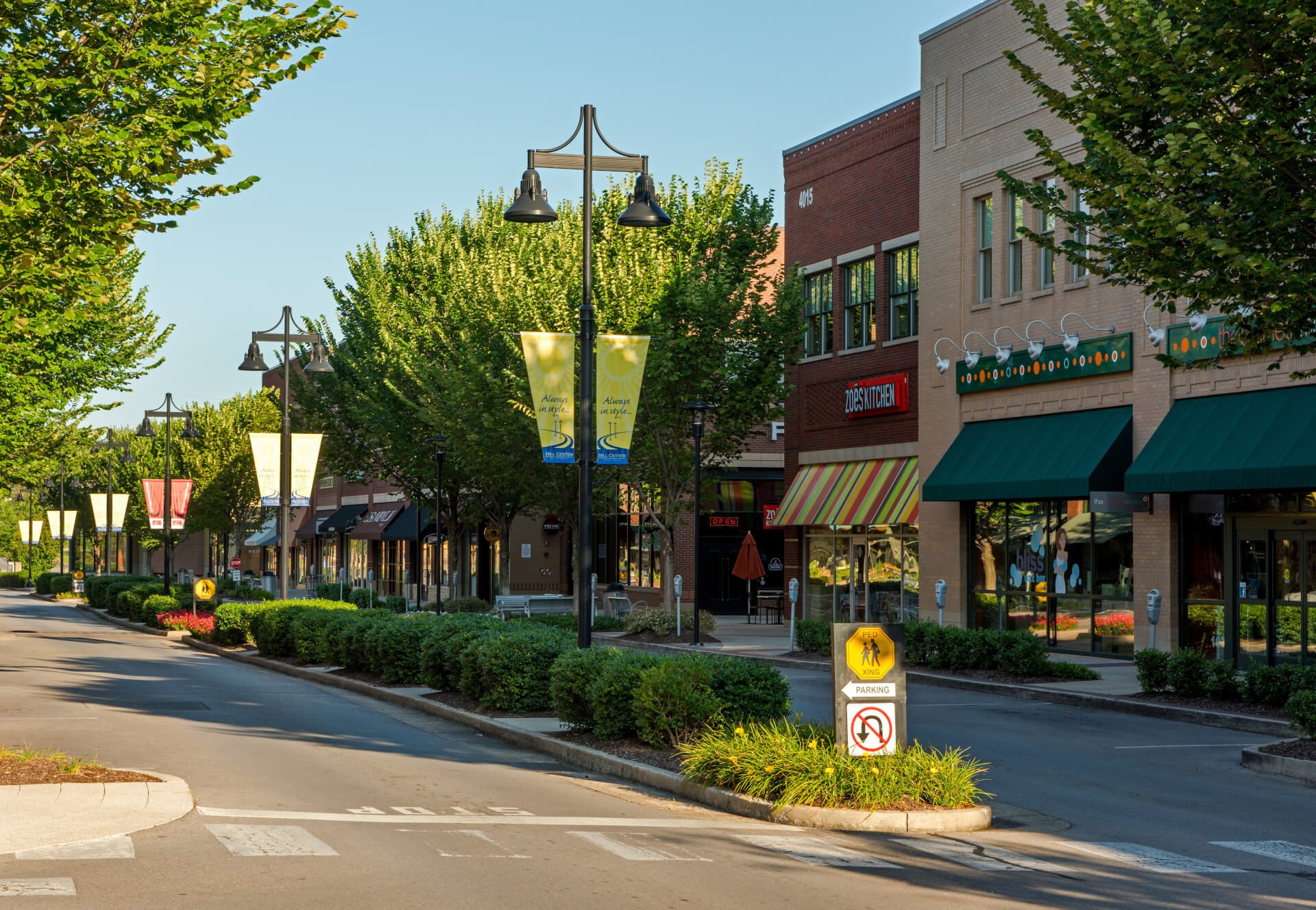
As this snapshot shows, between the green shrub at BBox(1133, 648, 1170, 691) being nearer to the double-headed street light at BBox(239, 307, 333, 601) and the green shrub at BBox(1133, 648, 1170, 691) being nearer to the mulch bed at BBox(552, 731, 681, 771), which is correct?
the mulch bed at BBox(552, 731, 681, 771)

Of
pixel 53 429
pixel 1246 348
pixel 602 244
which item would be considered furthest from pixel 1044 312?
pixel 53 429

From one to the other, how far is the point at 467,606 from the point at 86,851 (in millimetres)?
34204

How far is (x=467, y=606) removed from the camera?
4331cm

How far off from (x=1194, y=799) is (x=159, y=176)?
34.4 feet

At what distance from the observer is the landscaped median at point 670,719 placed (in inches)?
439

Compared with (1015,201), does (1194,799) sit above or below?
below

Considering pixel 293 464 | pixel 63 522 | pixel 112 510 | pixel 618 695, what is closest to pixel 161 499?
pixel 112 510

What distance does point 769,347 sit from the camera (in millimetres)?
35438

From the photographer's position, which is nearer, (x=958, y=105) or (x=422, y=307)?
(x=958, y=105)

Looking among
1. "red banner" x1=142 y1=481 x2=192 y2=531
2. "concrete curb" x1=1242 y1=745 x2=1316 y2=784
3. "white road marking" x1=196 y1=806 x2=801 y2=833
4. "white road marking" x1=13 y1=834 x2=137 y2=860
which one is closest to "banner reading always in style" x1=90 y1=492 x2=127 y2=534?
"red banner" x1=142 y1=481 x2=192 y2=531

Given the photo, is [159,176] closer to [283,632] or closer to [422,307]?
[283,632]

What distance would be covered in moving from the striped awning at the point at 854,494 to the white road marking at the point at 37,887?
85.2 ft

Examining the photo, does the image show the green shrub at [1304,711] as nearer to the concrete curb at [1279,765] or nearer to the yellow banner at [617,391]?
the concrete curb at [1279,765]

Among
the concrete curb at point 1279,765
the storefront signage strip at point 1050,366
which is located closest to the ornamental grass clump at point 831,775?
the concrete curb at point 1279,765
